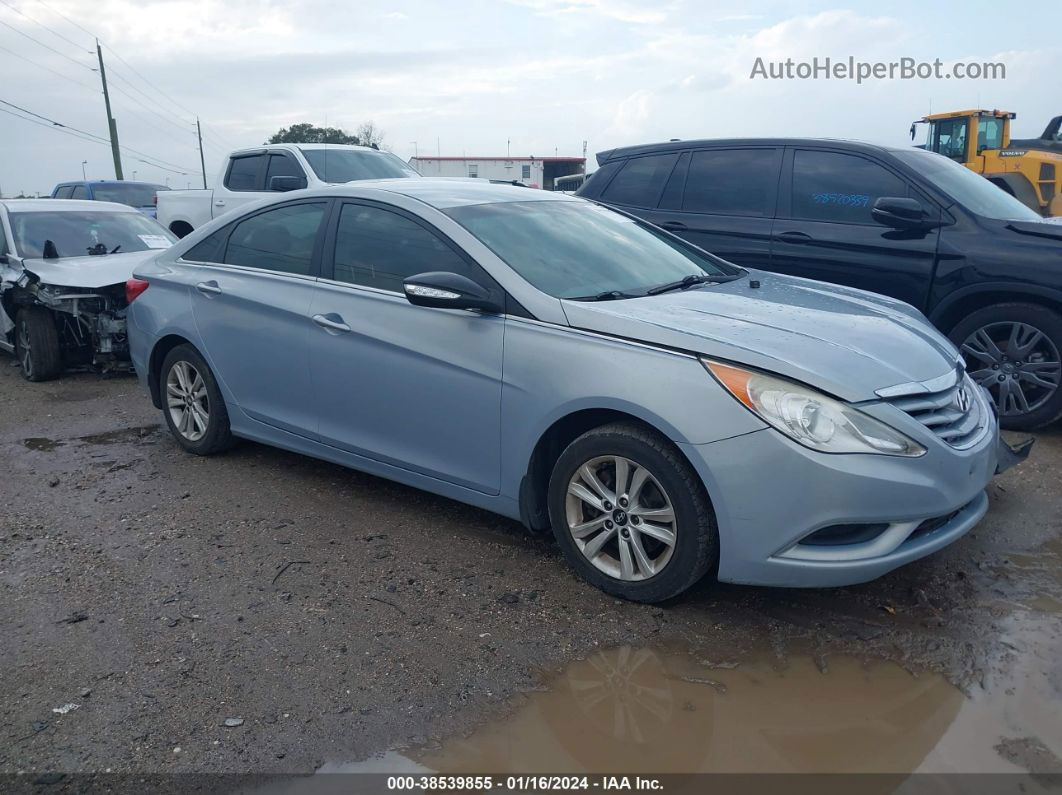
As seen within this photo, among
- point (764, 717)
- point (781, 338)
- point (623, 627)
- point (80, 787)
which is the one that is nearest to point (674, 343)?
point (781, 338)

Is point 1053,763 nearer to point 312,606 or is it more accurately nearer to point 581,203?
point 312,606

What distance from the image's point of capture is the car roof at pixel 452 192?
14.4ft

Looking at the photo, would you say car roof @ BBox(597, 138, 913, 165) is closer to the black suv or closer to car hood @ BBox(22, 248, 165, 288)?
the black suv

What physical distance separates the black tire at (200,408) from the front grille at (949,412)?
371 centimetres

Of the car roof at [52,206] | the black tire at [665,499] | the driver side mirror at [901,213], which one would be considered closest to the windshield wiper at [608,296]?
the black tire at [665,499]

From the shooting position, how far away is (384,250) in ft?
14.3

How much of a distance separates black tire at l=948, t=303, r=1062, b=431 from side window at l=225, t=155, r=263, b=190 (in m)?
8.78

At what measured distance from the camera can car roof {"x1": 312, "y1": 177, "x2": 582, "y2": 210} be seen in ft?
14.4

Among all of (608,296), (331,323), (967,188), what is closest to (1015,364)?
(967,188)

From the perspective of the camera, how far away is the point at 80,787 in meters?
2.56

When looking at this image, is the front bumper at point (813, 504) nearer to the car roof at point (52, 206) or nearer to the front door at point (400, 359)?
the front door at point (400, 359)

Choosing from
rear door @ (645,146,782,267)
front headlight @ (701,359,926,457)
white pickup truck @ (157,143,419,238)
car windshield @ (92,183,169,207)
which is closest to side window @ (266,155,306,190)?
white pickup truck @ (157,143,419,238)

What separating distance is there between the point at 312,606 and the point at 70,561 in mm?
1301

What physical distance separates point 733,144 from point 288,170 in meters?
6.22
